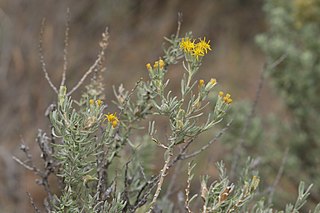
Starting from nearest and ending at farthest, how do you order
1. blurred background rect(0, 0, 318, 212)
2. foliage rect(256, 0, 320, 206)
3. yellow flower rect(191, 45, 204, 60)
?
yellow flower rect(191, 45, 204, 60), foliage rect(256, 0, 320, 206), blurred background rect(0, 0, 318, 212)

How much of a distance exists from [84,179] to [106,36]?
556mm

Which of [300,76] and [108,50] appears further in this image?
[108,50]

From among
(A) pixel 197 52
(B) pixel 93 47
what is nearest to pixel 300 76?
(A) pixel 197 52

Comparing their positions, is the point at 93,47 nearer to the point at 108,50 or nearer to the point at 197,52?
the point at 108,50

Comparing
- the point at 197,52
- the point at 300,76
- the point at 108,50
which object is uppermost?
the point at 108,50

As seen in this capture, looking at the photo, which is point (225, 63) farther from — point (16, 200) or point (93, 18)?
point (16, 200)

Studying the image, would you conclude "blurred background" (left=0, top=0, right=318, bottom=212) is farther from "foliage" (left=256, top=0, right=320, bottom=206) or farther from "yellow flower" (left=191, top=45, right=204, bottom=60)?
"yellow flower" (left=191, top=45, right=204, bottom=60)

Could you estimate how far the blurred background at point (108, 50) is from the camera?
5.62 metres

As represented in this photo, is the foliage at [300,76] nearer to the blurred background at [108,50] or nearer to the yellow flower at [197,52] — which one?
the blurred background at [108,50]

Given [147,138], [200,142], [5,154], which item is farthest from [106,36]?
[200,142]

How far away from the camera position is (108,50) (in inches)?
269

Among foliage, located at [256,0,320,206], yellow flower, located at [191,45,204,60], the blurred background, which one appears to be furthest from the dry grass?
yellow flower, located at [191,45,204,60]

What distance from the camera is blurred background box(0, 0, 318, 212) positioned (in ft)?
18.5

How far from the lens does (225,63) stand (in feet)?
25.6
